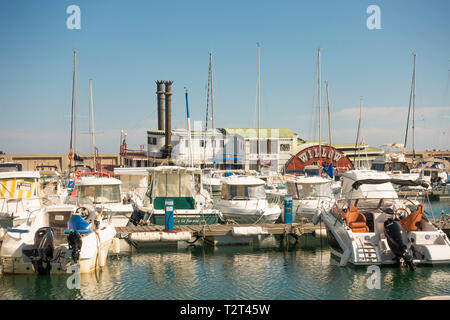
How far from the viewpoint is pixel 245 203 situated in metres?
23.4

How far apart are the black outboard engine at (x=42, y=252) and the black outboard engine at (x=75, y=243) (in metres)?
0.64

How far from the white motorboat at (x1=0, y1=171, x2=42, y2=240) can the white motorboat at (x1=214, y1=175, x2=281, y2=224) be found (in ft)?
29.8

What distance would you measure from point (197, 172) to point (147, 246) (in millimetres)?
5836

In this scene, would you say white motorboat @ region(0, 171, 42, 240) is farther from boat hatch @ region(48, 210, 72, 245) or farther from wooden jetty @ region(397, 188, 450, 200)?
wooden jetty @ region(397, 188, 450, 200)

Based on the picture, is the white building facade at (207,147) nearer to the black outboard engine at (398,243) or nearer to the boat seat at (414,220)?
the boat seat at (414,220)

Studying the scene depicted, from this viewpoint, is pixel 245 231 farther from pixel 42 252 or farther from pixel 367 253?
pixel 42 252

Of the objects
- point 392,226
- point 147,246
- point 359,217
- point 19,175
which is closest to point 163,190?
point 147,246

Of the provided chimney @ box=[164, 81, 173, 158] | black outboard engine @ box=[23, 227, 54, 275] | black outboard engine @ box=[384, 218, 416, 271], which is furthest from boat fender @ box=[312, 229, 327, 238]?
chimney @ box=[164, 81, 173, 158]

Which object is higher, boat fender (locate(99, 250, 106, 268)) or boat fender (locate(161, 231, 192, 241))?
boat fender (locate(161, 231, 192, 241))

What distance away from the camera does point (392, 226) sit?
1559cm

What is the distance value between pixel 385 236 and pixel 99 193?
1452 centimetres

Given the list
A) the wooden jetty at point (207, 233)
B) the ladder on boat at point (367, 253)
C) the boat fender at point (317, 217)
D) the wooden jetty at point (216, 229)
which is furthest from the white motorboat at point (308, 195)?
the ladder on boat at point (367, 253)

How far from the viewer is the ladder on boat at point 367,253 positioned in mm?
15672

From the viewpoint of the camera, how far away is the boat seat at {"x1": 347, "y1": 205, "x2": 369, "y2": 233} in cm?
1717
